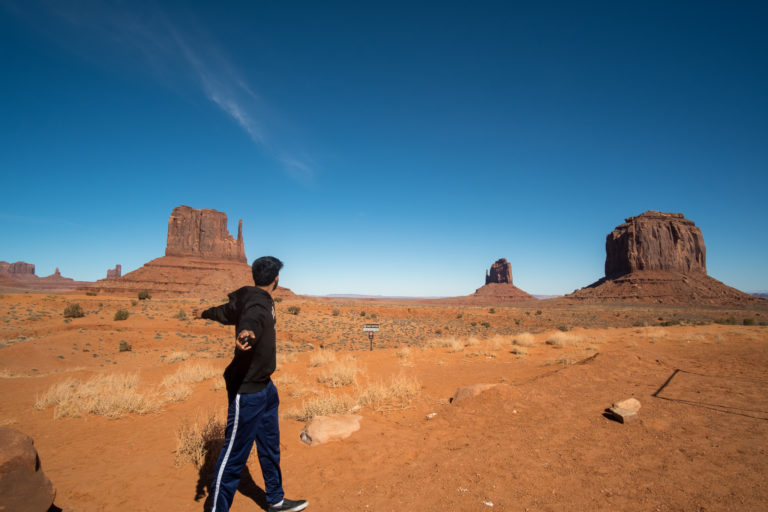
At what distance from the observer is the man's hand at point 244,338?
→ 255cm

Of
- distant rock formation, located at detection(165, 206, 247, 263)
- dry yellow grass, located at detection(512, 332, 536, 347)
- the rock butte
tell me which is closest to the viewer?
dry yellow grass, located at detection(512, 332, 536, 347)

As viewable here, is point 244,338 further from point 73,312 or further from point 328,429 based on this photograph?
point 73,312

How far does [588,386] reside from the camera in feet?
22.8

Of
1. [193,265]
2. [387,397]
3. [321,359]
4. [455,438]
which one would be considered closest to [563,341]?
[321,359]

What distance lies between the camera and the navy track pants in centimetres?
274

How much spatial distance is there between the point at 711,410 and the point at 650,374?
2.84 metres

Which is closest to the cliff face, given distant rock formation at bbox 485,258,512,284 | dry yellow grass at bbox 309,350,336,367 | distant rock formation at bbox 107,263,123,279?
distant rock formation at bbox 485,258,512,284

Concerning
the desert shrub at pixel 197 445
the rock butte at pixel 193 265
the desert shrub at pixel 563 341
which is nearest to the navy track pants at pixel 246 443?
the desert shrub at pixel 197 445

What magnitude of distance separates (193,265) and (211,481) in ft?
286

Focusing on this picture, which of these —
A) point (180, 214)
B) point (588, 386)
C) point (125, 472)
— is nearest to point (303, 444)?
point (125, 472)

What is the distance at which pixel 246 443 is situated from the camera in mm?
2877

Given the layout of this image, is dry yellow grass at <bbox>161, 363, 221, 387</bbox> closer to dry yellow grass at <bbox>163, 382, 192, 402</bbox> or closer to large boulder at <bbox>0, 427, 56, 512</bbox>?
dry yellow grass at <bbox>163, 382, 192, 402</bbox>

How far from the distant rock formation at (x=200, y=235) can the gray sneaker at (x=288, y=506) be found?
9909 cm

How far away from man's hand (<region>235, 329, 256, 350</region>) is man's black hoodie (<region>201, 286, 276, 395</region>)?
88 millimetres
